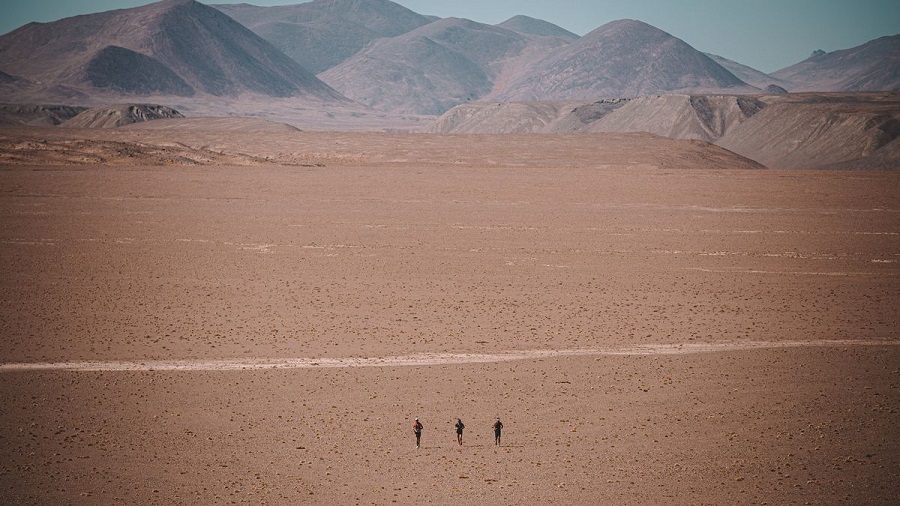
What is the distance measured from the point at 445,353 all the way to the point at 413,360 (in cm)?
83

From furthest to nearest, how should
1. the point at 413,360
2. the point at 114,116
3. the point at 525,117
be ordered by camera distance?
the point at 525,117 → the point at 114,116 → the point at 413,360

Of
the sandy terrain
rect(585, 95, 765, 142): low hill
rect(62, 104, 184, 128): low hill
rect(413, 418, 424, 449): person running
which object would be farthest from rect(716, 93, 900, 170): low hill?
rect(62, 104, 184, 128): low hill

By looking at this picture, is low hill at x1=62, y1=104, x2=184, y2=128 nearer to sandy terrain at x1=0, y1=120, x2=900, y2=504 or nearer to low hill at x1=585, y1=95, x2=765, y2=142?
low hill at x1=585, y1=95, x2=765, y2=142

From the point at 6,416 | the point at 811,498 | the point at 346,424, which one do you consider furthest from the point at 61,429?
the point at 811,498

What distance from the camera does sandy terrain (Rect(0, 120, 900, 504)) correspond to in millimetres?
11758

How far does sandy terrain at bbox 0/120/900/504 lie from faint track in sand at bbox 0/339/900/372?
0.09 m

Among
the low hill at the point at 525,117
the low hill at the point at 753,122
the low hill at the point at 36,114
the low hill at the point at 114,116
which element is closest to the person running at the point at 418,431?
the low hill at the point at 753,122

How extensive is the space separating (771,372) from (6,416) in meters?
14.5

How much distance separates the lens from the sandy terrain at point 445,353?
11758mm

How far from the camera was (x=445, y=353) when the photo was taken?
1722 cm

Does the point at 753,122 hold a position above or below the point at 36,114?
below

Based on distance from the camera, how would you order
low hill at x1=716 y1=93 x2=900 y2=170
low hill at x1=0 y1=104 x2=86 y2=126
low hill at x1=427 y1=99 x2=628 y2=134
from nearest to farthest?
low hill at x1=716 y1=93 x2=900 y2=170
low hill at x1=427 y1=99 x2=628 y2=134
low hill at x1=0 y1=104 x2=86 y2=126

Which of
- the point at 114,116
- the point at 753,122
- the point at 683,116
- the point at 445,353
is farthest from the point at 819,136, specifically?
the point at 114,116

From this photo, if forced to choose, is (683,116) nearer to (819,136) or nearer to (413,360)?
(819,136)
